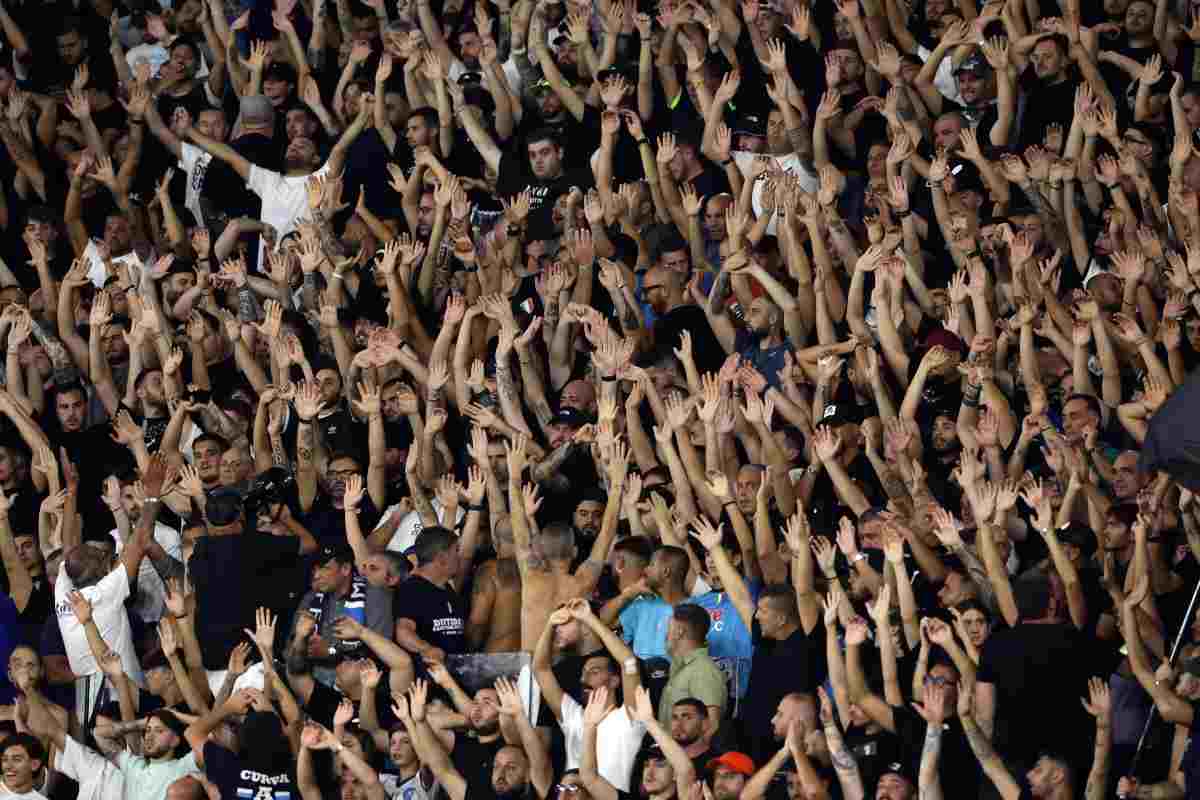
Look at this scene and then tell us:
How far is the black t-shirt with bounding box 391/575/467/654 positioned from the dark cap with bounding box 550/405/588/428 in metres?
1.16

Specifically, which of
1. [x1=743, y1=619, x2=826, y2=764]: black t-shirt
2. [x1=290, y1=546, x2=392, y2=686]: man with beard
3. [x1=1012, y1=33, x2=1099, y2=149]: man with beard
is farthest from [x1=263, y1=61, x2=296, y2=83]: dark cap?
[x1=743, y1=619, x2=826, y2=764]: black t-shirt

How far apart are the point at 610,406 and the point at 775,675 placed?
189 cm

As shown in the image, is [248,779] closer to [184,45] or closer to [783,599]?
[783,599]

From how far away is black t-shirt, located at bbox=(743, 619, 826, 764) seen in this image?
12.4 m

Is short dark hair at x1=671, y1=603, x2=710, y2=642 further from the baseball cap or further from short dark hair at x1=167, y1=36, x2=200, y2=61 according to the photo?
short dark hair at x1=167, y1=36, x2=200, y2=61

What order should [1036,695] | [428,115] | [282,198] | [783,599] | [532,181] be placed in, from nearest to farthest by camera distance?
[1036,695] → [783,599] → [532,181] → [428,115] → [282,198]

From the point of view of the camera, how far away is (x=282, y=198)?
16.4 meters

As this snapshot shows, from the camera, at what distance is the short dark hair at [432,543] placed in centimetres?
1334

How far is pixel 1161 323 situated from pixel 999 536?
5.49 ft

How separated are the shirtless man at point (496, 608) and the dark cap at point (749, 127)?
3069 millimetres

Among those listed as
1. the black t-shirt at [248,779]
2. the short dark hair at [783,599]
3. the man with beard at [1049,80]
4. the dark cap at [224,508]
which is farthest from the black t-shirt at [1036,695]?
the dark cap at [224,508]

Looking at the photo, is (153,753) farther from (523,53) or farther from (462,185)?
(523,53)

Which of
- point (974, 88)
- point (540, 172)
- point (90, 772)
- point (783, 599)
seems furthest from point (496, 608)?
point (974, 88)

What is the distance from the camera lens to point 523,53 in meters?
16.5
